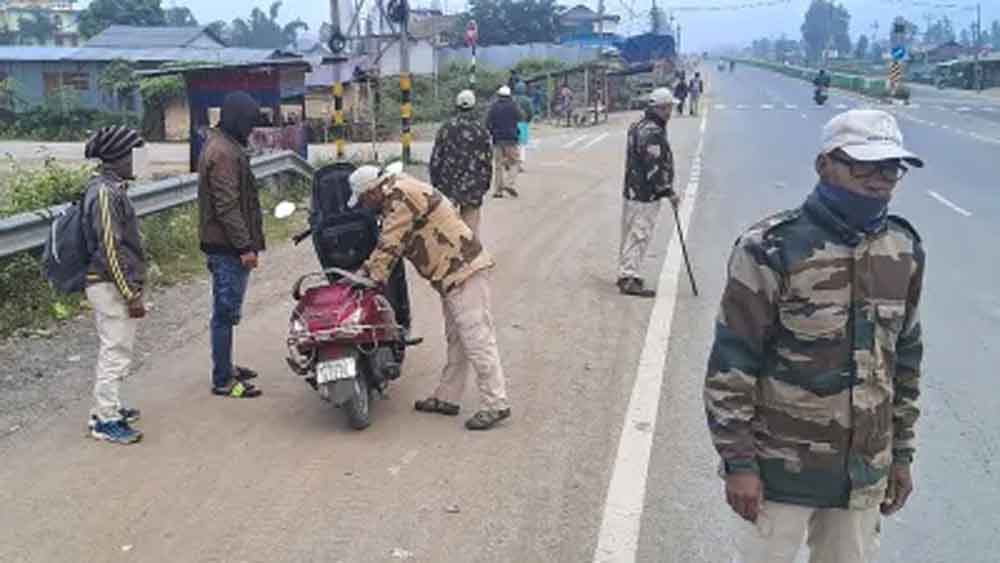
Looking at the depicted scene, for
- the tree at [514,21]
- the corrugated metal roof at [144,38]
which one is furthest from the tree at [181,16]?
the corrugated metal roof at [144,38]

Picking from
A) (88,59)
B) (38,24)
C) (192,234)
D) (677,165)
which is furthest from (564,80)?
(38,24)

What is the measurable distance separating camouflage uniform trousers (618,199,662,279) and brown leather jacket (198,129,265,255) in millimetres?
3875

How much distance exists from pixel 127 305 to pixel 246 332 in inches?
91.3

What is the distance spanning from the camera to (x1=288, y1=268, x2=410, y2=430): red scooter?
5535 millimetres

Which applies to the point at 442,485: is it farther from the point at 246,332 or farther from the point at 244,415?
the point at 246,332

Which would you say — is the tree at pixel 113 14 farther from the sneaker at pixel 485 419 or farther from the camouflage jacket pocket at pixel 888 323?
the camouflage jacket pocket at pixel 888 323

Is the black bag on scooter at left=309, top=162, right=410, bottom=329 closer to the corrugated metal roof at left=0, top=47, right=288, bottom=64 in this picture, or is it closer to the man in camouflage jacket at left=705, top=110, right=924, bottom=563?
the man in camouflage jacket at left=705, top=110, right=924, bottom=563

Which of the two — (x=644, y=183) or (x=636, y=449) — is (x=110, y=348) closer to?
(x=636, y=449)

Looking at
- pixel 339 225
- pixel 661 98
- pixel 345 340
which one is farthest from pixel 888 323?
pixel 661 98

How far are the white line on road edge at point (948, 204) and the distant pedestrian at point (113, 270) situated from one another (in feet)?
37.8

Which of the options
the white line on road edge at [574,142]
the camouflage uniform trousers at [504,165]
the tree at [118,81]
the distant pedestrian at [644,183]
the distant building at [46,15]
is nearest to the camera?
the distant pedestrian at [644,183]

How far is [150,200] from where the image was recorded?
32.6 ft

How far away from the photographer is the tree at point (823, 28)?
15838cm

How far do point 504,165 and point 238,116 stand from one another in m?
9.79
